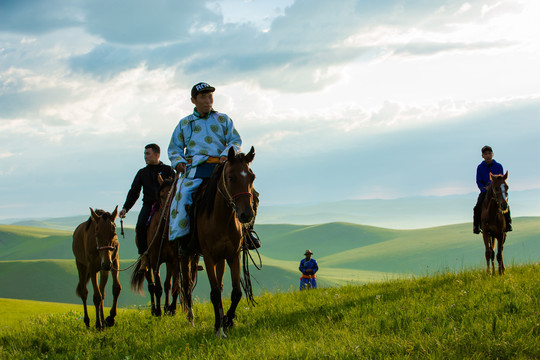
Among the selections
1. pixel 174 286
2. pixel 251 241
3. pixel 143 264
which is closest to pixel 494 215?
pixel 251 241

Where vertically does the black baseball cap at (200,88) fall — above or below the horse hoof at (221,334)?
above

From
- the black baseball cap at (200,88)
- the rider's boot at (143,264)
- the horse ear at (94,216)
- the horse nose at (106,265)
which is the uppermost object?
the black baseball cap at (200,88)

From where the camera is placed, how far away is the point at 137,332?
311 inches

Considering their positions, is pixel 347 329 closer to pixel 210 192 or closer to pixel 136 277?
pixel 210 192

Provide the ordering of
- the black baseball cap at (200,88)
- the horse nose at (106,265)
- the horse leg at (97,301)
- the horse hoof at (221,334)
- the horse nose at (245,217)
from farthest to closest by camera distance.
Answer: the horse leg at (97,301), the horse nose at (106,265), the black baseball cap at (200,88), the horse hoof at (221,334), the horse nose at (245,217)

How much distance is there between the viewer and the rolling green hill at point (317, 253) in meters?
59.5

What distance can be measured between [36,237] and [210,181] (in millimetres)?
120837

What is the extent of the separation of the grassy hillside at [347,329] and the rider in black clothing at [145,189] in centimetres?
165

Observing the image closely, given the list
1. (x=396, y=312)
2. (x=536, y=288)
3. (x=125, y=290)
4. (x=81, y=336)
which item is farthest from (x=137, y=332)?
(x=125, y=290)

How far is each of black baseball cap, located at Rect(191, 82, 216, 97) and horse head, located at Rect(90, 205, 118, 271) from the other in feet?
8.76

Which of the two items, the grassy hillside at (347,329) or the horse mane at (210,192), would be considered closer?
the grassy hillside at (347,329)

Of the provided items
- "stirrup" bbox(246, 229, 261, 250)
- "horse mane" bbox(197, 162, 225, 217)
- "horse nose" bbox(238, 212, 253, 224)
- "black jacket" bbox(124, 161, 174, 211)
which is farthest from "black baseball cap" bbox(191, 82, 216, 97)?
"black jacket" bbox(124, 161, 174, 211)

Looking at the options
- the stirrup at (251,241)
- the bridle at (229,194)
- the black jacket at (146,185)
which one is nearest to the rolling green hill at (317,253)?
the black jacket at (146,185)

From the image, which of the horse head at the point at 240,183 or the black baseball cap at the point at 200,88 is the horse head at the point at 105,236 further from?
the horse head at the point at 240,183
